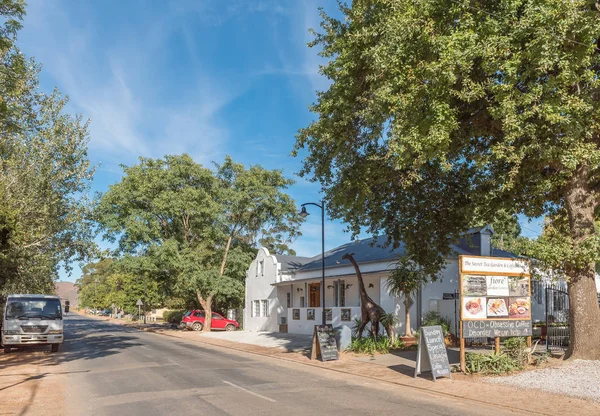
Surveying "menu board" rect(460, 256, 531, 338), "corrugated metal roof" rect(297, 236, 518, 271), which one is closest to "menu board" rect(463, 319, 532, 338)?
"menu board" rect(460, 256, 531, 338)

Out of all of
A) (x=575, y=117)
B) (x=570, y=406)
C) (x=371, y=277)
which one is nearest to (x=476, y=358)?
(x=570, y=406)

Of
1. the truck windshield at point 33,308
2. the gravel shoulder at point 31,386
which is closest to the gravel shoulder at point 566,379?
the gravel shoulder at point 31,386

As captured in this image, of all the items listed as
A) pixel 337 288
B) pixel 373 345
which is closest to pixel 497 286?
pixel 373 345

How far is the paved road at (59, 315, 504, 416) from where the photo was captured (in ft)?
30.4

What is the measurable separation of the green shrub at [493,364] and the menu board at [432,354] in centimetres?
98

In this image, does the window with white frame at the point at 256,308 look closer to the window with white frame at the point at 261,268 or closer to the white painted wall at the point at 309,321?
the window with white frame at the point at 261,268

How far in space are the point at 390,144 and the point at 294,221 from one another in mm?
45836

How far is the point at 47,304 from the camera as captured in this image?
69.3ft

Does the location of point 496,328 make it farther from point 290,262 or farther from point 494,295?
point 290,262

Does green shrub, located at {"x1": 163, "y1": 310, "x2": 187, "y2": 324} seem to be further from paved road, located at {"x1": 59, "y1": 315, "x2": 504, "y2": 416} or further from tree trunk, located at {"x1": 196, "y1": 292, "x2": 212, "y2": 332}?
paved road, located at {"x1": 59, "y1": 315, "x2": 504, "y2": 416}

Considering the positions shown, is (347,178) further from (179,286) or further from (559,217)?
(179,286)

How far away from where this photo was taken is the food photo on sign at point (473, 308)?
1378 centimetres

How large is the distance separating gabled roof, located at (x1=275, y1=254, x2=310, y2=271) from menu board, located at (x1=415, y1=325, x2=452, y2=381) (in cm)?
2202

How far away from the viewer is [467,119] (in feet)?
44.7
